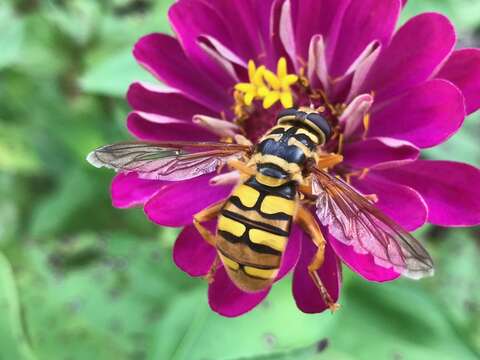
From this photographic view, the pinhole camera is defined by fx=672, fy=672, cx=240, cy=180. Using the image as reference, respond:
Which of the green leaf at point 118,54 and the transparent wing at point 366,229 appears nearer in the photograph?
the transparent wing at point 366,229

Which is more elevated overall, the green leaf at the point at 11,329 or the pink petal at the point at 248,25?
the pink petal at the point at 248,25

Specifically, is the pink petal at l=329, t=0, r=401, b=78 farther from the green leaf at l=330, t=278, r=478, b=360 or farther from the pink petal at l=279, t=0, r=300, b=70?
the green leaf at l=330, t=278, r=478, b=360

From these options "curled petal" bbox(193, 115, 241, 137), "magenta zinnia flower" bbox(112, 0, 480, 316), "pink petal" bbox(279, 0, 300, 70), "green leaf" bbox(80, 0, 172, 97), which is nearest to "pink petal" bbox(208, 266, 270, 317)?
"magenta zinnia flower" bbox(112, 0, 480, 316)

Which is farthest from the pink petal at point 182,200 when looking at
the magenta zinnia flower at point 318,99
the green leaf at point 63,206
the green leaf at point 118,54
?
the green leaf at point 63,206

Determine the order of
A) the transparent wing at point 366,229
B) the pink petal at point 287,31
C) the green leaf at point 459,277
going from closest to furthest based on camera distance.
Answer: the transparent wing at point 366,229
the pink petal at point 287,31
the green leaf at point 459,277

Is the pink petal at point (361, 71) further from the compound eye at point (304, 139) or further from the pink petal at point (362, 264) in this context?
the pink petal at point (362, 264)

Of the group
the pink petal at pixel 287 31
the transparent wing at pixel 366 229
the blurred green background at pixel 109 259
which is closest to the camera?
the transparent wing at pixel 366 229

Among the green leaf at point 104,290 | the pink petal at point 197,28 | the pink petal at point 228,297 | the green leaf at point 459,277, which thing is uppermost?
the pink petal at point 197,28
